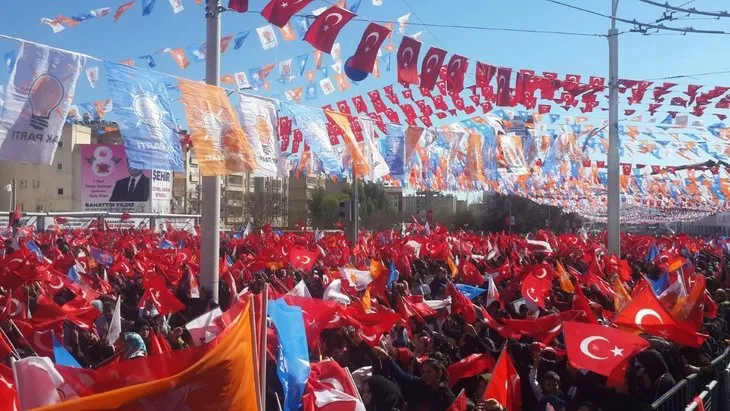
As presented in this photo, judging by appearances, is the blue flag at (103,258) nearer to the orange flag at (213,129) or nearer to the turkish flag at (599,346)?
the orange flag at (213,129)

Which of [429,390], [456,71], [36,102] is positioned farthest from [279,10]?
[429,390]

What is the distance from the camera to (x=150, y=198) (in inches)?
1762

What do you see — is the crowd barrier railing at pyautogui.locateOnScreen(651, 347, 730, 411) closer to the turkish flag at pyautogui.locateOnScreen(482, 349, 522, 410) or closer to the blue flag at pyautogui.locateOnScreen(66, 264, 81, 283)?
the turkish flag at pyautogui.locateOnScreen(482, 349, 522, 410)

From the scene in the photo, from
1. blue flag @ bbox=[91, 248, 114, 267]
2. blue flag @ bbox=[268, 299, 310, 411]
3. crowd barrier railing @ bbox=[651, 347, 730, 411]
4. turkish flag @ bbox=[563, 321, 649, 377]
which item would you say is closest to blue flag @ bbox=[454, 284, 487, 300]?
crowd barrier railing @ bbox=[651, 347, 730, 411]

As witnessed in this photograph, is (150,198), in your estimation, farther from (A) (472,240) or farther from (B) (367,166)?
(B) (367,166)

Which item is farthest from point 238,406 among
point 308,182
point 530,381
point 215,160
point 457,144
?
point 308,182

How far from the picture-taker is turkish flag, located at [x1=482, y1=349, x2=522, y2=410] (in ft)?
21.9

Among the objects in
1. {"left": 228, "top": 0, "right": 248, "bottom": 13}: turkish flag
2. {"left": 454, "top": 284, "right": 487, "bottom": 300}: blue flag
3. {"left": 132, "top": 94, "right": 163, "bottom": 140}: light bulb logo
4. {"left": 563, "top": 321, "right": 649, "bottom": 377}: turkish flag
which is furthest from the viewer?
{"left": 454, "top": 284, "right": 487, "bottom": 300}: blue flag

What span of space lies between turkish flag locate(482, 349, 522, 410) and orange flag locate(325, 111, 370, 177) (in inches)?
330

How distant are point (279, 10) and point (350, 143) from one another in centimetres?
438

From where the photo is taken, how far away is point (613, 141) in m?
20.2

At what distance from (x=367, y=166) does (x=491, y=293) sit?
14.8ft

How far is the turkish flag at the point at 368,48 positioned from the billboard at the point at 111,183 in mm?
33088

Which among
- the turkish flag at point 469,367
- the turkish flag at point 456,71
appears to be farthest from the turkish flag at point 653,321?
the turkish flag at point 456,71
